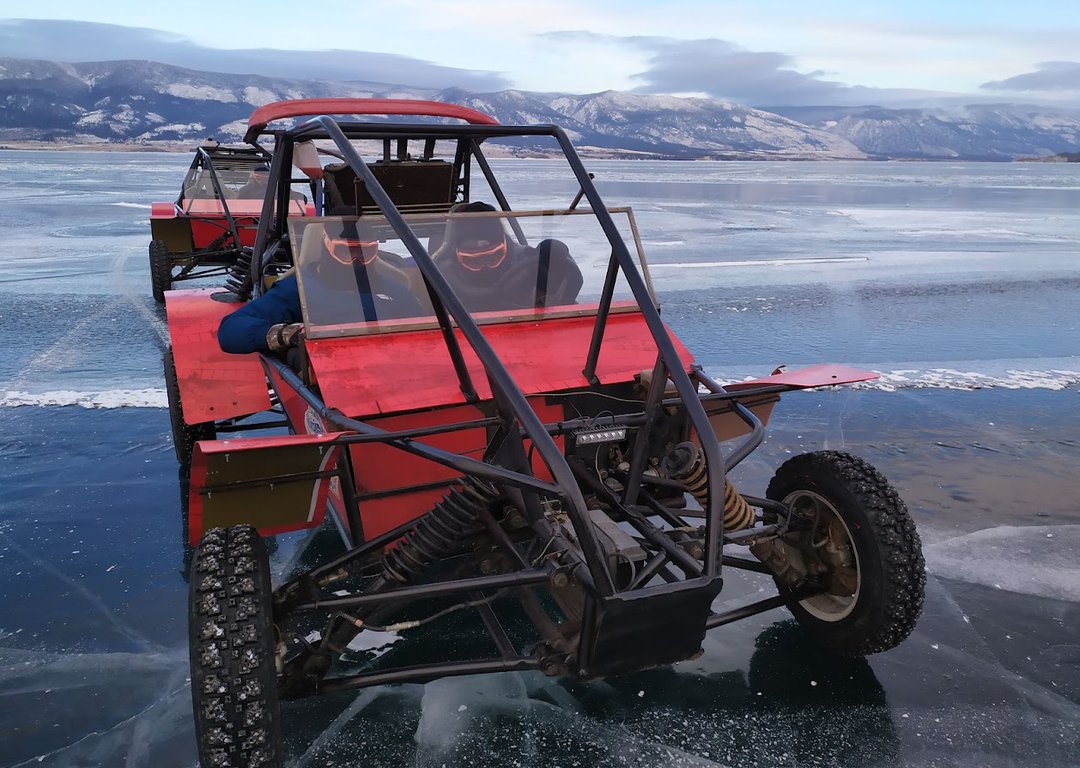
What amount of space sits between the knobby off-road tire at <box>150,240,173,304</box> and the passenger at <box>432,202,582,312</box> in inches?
277

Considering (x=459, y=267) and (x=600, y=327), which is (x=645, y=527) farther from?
(x=459, y=267)

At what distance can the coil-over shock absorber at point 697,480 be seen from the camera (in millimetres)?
2662

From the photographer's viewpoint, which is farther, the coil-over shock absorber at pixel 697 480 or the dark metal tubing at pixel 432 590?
the coil-over shock absorber at pixel 697 480

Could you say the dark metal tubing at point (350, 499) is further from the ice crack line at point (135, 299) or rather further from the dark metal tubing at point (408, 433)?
the ice crack line at point (135, 299)

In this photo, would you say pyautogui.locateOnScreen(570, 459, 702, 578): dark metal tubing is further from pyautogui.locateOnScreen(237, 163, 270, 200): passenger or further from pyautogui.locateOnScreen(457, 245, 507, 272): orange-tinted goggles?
pyautogui.locateOnScreen(237, 163, 270, 200): passenger

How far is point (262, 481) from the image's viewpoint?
263 centimetres

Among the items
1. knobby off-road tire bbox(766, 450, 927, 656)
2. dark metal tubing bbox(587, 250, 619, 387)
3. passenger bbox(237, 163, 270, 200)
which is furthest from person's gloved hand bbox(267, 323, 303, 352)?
passenger bbox(237, 163, 270, 200)

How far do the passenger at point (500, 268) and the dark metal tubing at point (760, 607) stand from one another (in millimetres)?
1516

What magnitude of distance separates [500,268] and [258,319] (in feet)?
3.46

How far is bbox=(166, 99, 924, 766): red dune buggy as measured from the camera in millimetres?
2242

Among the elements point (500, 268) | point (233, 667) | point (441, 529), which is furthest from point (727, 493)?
point (233, 667)

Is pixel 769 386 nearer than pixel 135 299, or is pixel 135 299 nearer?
pixel 769 386

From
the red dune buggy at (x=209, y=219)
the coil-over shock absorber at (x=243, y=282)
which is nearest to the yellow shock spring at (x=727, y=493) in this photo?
the coil-over shock absorber at (x=243, y=282)

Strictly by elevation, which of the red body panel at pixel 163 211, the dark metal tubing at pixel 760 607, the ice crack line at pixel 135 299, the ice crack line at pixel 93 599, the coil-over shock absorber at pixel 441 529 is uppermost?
the coil-over shock absorber at pixel 441 529
